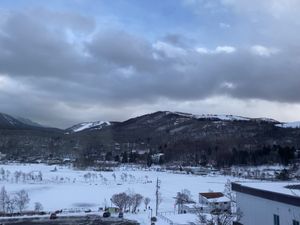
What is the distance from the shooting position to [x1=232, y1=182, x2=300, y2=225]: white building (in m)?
15.8

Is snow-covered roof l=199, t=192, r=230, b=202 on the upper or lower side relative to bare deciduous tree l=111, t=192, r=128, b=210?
upper

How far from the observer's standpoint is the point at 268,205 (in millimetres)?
17547

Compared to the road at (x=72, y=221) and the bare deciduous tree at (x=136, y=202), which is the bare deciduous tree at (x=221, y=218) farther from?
the bare deciduous tree at (x=136, y=202)

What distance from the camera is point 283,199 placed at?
16234 millimetres

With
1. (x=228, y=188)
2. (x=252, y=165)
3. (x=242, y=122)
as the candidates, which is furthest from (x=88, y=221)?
(x=242, y=122)

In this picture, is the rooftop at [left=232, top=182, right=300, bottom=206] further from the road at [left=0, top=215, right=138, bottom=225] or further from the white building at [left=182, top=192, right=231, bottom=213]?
the white building at [left=182, top=192, right=231, bottom=213]

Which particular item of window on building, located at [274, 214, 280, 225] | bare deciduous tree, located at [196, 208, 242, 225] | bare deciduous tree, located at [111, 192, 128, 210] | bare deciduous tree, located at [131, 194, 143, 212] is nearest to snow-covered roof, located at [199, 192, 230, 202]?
bare deciduous tree, located at [131, 194, 143, 212]

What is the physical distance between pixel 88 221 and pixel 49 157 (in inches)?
4511

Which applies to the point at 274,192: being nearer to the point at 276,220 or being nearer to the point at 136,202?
the point at 276,220

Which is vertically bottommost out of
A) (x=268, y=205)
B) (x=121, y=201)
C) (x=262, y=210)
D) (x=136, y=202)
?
(x=136, y=202)

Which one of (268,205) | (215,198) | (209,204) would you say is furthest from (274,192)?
(215,198)

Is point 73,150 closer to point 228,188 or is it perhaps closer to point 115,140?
point 115,140

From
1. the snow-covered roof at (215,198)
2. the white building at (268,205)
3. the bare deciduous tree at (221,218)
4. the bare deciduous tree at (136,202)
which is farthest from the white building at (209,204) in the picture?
the white building at (268,205)

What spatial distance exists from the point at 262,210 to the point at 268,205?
633mm
